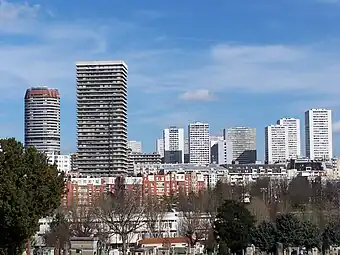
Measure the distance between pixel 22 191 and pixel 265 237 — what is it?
43.2 feet

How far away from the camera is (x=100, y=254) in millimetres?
30125

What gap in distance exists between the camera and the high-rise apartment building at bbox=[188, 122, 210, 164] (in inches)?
7106

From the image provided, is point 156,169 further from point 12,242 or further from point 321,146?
point 12,242

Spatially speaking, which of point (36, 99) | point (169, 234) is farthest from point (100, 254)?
point (36, 99)

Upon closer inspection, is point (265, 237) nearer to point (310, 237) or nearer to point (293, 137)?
point (310, 237)

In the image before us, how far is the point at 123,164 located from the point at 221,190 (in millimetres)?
31883

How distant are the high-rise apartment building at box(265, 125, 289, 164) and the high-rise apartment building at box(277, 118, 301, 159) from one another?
1.44m

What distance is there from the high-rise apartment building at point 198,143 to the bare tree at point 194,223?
392ft

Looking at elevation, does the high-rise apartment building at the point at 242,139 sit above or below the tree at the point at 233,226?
above

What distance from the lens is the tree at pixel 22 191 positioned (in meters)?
21.6

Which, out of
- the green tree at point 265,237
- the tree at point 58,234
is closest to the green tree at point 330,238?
the green tree at point 265,237

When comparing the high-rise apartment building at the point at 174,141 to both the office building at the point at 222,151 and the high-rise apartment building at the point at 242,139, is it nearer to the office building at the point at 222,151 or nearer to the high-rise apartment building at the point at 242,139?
the office building at the point at 222,151

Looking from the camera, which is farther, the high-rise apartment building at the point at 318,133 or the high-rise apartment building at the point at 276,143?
the high-rise apartment building at the point at 276,143

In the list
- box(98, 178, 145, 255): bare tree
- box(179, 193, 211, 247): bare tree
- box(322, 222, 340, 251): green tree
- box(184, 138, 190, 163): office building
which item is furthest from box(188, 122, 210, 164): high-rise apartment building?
box(322, 222, 340, 251): green tree
